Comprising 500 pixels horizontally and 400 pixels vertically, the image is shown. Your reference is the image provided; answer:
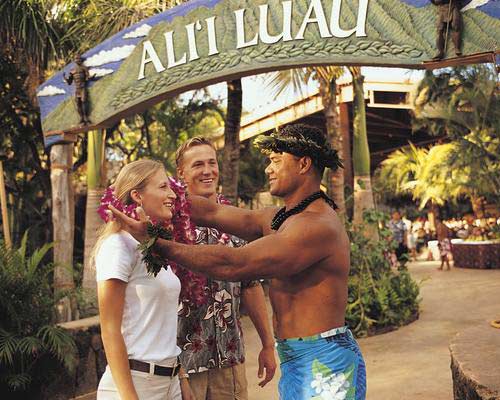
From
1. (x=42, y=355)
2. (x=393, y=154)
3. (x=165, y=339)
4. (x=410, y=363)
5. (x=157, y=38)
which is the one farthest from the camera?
(x=393, y=154)

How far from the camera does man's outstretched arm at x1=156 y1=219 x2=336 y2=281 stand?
86.6 inches

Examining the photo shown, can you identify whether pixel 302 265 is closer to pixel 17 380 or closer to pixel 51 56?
pixel 17 380

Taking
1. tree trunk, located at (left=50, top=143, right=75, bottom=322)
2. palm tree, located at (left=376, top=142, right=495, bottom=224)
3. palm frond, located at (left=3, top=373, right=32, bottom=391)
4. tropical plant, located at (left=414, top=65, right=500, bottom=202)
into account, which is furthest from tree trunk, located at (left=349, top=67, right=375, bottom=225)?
palm tree, located at (left=376, top=142, right=495, bottom=224)

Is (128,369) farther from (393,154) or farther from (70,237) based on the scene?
(393,154)

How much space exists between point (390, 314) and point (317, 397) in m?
6.65

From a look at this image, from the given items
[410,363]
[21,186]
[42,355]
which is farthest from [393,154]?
[42,355]

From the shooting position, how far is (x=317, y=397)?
90.3 inches

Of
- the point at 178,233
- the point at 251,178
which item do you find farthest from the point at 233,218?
the point at 251,178

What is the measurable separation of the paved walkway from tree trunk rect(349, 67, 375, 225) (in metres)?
1.80

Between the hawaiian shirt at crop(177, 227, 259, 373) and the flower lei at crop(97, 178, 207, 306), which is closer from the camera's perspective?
the flower lei at crop(97, 178, 207, 306)

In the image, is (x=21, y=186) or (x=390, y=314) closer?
(x=390, y=314)

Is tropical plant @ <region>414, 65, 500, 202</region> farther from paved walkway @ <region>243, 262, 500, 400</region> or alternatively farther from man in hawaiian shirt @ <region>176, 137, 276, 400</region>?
man in hawaiian shirt @ <region>176, 137, 276, 400</region>

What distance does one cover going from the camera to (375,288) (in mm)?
8922

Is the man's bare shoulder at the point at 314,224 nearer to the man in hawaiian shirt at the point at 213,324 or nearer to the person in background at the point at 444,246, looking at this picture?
the man in hawaiian shirt at the point at 213,324
